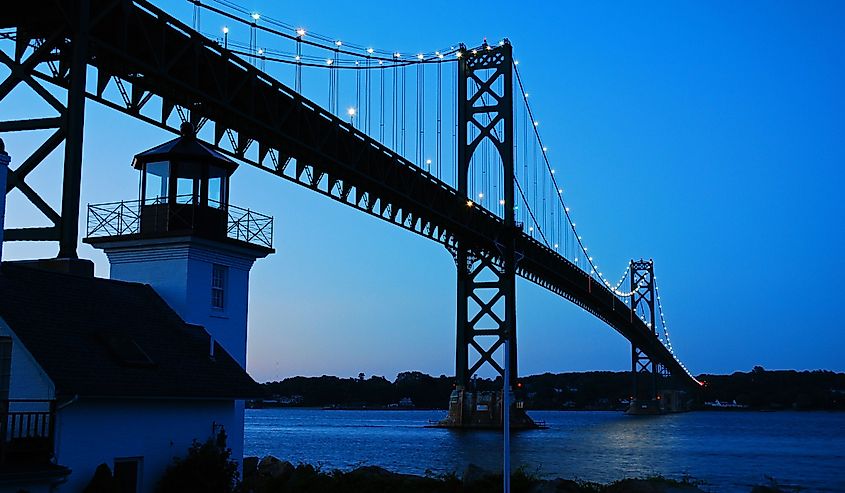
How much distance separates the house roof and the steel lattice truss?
2237 mm

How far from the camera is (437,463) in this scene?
47.2 m

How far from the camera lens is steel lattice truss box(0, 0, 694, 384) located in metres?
22.2

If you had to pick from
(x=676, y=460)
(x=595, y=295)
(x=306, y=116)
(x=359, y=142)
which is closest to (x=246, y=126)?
(x=306, y=116)

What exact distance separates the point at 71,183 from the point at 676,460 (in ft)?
130

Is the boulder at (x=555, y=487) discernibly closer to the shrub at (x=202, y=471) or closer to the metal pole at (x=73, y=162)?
the shrub at (x=202, y=471)

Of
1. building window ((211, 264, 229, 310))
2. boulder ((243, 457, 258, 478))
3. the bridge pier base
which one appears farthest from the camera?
the bridge pier base

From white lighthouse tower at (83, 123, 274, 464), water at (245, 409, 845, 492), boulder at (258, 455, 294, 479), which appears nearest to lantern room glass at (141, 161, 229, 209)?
white lighthouse tower at (83, 123, 274, 464)

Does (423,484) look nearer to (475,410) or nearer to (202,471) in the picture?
(202,471)

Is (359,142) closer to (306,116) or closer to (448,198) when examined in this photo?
(306,116)

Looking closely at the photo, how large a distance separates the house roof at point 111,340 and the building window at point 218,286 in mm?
1065

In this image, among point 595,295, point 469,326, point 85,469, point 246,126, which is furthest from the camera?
point 595,295

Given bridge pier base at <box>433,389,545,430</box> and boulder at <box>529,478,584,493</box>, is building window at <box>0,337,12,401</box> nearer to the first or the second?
boulder at <box>529,478,584,493</box>

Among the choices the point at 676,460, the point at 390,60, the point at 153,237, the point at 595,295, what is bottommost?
the point at 676,460

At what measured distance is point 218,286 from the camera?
22.2 meters
